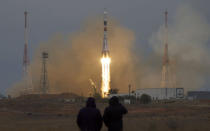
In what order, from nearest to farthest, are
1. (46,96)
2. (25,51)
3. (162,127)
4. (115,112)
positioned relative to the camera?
(115,112) < (162,127) < (25,51) < (46,96)

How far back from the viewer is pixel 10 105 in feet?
228

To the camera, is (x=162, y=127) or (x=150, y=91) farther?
(x=150, y=91)

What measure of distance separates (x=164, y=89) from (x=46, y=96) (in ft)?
80.9

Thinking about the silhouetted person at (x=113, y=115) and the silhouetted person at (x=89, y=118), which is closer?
the silhouetted person at (x=89, y=118)

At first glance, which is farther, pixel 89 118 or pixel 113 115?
pixel 113 115

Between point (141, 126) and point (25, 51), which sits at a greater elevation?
point (25, 51)

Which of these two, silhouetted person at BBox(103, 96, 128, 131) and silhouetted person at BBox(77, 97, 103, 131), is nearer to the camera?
silhouetted person at BBox(77, 97, 103, 131)

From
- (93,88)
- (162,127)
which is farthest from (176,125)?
(93,88)

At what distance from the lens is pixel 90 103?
13.7 m

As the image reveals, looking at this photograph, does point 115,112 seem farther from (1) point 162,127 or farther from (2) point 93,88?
(2) point 93,88

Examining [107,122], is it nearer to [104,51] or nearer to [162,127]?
[162,127]

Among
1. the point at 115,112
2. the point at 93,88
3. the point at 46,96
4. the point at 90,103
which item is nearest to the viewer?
the point at 90,103

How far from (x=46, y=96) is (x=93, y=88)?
1390 cm

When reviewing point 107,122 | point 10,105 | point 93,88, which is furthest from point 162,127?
point 93,88
